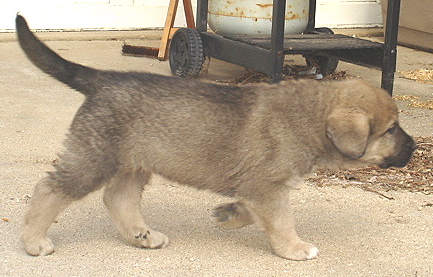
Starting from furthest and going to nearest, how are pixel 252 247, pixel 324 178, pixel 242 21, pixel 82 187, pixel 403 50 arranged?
1. pixel 403 50
2. pixel 242 21
3. pixel 324 178
4. pixel 252 247
5. pixel 82 187

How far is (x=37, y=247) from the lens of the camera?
355cm

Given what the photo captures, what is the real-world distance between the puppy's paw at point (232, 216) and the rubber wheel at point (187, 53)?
330 centimetres

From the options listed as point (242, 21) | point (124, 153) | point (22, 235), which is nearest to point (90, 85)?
point (124, 153)

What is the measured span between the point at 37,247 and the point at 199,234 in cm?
85

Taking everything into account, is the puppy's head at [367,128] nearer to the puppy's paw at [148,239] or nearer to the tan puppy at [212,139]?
the tan puppy at [212,139]

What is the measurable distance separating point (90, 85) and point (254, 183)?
0.91 metres

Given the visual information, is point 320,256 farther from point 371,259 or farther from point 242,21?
point 242,21

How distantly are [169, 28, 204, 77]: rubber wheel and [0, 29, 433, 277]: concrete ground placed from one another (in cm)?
179

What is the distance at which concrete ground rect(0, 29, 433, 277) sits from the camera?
11.5 ft

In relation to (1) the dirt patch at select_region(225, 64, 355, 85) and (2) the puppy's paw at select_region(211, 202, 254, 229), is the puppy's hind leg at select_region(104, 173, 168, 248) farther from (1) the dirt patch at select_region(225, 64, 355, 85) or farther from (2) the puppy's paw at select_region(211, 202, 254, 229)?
(1) the dirt patch at select_region(225, 64, 355, 85)

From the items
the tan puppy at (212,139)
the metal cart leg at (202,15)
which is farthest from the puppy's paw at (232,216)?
the metal cart leg at (202,15)

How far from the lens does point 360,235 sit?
396 cm

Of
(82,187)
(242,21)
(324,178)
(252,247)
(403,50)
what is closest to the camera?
(82,187)

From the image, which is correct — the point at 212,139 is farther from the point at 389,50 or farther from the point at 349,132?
the point at 389,50
